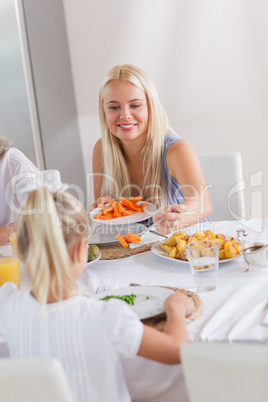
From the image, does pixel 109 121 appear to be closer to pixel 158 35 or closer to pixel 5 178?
pixel 5 178

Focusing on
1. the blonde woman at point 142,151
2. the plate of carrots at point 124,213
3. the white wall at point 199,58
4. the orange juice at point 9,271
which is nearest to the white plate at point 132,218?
the plate of carrots at point 124,213

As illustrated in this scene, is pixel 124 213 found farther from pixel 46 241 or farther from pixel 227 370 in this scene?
pixel 227 370

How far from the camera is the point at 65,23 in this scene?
3.47 m

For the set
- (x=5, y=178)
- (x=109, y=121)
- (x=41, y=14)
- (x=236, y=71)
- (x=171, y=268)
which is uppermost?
(x=41, y=14)

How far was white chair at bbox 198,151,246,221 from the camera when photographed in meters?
2.27

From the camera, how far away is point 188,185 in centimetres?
200

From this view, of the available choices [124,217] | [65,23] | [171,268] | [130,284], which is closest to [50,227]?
Result: [130,284]

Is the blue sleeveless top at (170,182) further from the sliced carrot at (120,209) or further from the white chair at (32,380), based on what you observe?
the white chair at (32,380)

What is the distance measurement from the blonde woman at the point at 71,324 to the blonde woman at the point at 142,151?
36.6 inches

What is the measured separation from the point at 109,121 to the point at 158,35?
1.41m

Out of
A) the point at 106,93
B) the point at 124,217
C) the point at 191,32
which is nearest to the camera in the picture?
the point at 124,217

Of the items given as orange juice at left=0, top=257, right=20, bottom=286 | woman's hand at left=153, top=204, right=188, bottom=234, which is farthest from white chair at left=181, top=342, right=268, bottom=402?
woman's hand at left=153, top=204, right=188, bottom=234

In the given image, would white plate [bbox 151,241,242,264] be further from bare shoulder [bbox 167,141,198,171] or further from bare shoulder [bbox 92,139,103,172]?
bare shoulder [bbox 92,139,103,172]

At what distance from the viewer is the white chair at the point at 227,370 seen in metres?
0.74
